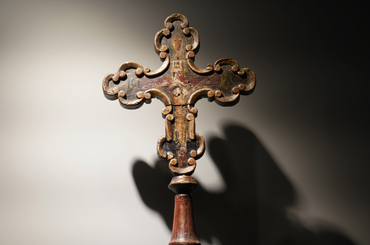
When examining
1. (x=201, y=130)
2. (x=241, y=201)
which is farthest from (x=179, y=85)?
(x=241, y=201)

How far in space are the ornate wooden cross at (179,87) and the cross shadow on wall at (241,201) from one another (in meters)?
0.22

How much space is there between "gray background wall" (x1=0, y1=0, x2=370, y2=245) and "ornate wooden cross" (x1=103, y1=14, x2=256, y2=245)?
0.73ft

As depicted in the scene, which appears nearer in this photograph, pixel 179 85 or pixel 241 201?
pixel 179 85

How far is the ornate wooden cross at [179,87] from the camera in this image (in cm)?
93

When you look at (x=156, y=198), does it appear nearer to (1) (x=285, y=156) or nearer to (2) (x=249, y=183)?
(2) (x=249, y=183)

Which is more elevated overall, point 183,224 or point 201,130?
point 201,130

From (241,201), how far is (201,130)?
0.22m

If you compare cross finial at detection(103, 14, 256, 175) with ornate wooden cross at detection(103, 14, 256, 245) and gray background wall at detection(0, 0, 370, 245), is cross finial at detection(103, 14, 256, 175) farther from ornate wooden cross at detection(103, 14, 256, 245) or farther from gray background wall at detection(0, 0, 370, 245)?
gray background wall at detection(0, 0, 370, 245)

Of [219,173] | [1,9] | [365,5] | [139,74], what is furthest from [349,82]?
[1,9]

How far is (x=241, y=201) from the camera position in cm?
112

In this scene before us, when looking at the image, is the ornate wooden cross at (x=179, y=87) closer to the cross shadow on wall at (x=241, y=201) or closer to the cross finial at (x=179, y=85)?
the cross finial at (x=179, y=85)

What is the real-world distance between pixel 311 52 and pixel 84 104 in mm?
688

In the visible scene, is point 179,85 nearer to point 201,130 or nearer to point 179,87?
point 179,87

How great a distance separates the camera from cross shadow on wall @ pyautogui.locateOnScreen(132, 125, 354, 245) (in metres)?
1.10
